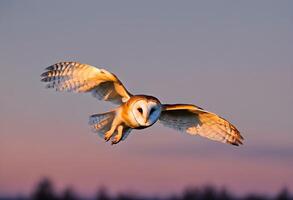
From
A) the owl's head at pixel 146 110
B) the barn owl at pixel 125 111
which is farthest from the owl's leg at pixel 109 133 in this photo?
the owl's head at pixel 146 110

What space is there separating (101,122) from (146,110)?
139 cm

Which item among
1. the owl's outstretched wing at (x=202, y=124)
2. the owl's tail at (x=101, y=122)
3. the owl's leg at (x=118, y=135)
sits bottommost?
the owl's leg at (x=118, y=135)

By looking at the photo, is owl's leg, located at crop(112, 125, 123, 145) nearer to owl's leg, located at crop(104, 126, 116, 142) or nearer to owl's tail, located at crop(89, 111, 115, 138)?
owl's leg, located at crop(104, 126, 116, 142)

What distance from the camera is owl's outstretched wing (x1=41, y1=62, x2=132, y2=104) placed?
1675 centimetres

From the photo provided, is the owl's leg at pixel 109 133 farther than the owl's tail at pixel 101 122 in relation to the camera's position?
No

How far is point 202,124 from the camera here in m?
17.5

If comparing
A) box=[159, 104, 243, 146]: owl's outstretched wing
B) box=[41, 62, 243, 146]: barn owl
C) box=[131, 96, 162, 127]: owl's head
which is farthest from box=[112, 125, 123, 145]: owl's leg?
box=[159, 104, 243, 146]: owl's outstretched wing

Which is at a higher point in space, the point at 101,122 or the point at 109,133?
the point at 101,122

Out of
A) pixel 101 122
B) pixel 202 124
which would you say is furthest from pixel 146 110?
pixel 202 124

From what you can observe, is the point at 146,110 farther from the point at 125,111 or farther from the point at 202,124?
the point at 202,124

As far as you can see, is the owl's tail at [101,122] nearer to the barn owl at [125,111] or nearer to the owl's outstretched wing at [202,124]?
the barn owl at [125,111]

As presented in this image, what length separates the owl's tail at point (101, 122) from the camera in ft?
55.2

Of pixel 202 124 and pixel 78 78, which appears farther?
pixel 202 124

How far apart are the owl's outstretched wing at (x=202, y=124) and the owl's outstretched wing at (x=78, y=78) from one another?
2.75 feet
